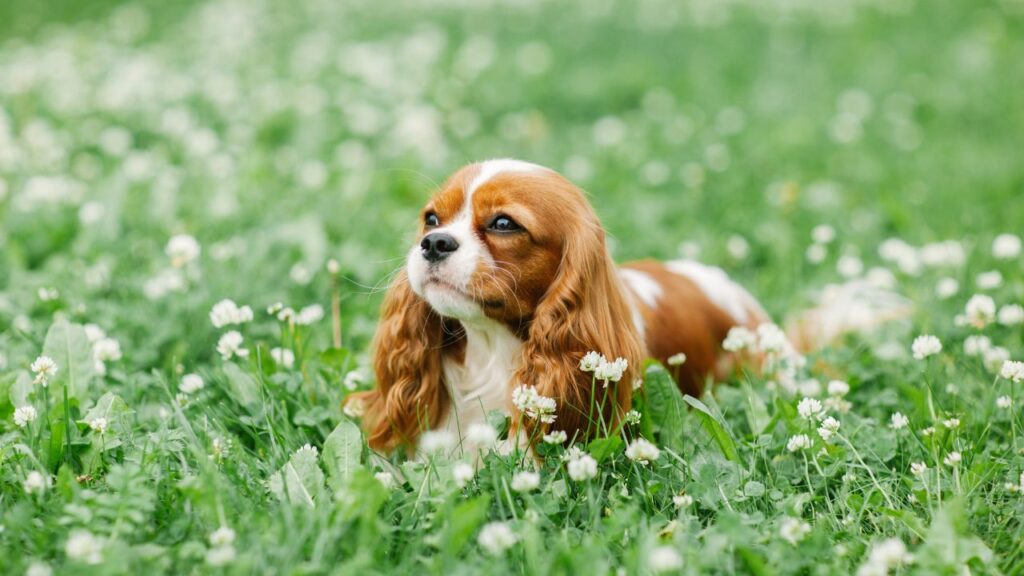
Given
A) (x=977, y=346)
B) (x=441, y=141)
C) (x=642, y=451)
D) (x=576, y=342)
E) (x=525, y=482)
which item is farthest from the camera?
(x=441, y=141)

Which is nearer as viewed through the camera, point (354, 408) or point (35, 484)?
point (35, 484)

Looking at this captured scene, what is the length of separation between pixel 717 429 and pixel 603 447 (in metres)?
0.39

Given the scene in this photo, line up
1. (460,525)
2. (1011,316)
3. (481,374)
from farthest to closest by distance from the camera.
Result: (1011,316) < (481,374) < (460,525)

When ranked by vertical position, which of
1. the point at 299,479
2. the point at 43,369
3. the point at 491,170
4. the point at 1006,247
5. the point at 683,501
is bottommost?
the point at 683,501

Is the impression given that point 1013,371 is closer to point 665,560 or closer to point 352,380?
point 665,560

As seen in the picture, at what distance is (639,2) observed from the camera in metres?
10.3

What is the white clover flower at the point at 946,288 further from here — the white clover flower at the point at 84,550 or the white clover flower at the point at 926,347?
the white clover flower at the point at 84,550

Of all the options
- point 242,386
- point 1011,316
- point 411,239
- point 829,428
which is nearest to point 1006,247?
point 1011,316

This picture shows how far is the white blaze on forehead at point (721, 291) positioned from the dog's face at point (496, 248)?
3.41 ft

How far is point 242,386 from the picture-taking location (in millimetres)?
3025

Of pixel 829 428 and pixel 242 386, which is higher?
pixel 242 386

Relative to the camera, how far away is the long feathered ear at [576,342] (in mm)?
2754

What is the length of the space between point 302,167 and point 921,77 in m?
4.75

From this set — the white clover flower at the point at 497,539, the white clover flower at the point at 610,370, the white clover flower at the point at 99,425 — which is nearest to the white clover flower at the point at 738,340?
the white clover flower at the point at 610,370
